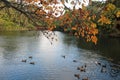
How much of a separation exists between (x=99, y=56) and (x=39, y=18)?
48281mm

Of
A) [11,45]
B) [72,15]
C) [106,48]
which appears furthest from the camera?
[106,48]

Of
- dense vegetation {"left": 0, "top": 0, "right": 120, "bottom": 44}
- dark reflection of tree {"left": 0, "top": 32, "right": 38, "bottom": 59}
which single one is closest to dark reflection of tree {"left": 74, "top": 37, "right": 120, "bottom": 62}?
dark reflection of tree {"left": 0, "top": 32, "right": 38, "bottom": 59}

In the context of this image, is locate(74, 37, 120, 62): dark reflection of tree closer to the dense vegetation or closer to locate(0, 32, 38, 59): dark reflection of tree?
locate(0, 32, 38, 59): dark reflection of tree

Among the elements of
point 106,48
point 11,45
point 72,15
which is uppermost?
point 72,15

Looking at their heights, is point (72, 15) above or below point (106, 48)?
above

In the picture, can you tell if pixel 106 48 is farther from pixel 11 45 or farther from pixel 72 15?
pixel 72 15

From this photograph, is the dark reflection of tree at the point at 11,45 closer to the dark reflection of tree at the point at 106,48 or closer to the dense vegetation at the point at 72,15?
the dark reflection of tree at the point at 106,48

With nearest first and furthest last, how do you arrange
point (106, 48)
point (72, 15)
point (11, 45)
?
point (72, 15), point (11, 45), point (106, 48)

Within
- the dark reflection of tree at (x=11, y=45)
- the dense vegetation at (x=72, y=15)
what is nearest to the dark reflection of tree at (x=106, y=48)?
the dark reflection of tree at (x=11, y=45)

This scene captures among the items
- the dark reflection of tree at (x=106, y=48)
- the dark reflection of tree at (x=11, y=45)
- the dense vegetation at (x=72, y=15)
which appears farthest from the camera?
the dark reflection of tree at (x=106, y=48)

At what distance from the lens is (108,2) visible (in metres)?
6.90

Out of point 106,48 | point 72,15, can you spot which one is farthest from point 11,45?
point 72,15

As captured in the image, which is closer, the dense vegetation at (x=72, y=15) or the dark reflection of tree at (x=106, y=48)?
the dense vegetation at (x=72, y=15)

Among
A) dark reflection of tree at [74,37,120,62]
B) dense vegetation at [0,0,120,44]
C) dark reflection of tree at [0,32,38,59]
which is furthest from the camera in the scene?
dark reflection of tree at [74,37,120,62]
